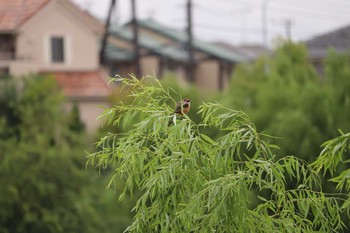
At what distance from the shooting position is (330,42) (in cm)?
5200

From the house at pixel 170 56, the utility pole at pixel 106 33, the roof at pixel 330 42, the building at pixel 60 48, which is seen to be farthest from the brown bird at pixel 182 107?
the roof at pixel 330 42

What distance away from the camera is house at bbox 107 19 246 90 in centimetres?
4519

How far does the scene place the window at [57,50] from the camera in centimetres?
3766

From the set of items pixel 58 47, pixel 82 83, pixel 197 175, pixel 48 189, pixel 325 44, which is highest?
pixel 58 47

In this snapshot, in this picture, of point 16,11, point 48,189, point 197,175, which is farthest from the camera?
point 16,11

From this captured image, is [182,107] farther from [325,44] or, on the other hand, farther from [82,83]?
[325,44]

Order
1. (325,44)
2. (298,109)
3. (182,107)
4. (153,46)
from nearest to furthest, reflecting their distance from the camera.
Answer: (182,107)
(298,109)
(153,46)
(325,44)

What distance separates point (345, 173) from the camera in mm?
7852

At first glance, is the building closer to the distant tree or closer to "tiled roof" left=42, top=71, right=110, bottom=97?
"tiled roof" left=42, top=71, right=110, bottom=97

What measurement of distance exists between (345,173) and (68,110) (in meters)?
28.1

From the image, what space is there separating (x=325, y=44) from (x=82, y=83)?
1791 centimetres

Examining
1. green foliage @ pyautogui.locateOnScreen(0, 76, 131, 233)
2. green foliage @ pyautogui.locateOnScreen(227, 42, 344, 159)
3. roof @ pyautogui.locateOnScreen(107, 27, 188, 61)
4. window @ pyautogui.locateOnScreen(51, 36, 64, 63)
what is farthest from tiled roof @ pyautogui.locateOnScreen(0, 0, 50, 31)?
green foliage @ pyautogui.locateOnScreen(227, 42, 344, 159)

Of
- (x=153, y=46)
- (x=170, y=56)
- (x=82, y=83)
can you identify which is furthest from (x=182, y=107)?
(x=153, y=46)

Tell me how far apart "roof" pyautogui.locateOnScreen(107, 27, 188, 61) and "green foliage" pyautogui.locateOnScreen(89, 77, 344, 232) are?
35024 millimetres
